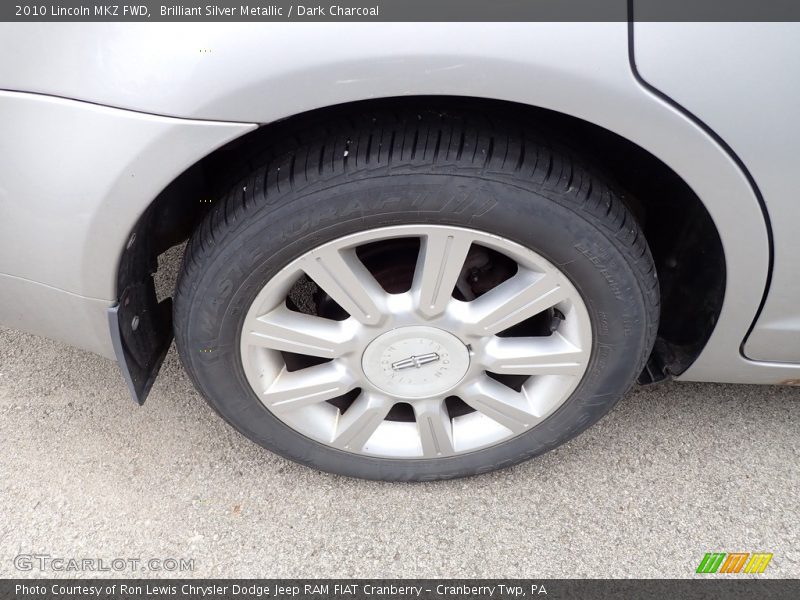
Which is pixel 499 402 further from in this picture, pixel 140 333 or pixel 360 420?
pixel 140 333

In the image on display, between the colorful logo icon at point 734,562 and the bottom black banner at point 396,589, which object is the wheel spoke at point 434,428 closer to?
the bottom black banner at point 396,589

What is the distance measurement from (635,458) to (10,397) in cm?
178

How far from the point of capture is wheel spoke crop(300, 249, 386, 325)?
1307mm

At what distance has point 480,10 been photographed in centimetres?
107

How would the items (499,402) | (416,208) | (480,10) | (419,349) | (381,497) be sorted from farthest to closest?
(381,497), (499,402), (419,349), (416,208), (480,10)

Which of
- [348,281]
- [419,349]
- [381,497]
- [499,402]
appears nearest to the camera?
[348,281]

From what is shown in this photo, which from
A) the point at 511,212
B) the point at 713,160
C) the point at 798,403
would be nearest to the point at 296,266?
the point at 511,212

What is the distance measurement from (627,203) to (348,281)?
0.66 m

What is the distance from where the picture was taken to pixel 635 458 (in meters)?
1.83

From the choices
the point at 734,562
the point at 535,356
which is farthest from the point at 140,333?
the point at 734,562

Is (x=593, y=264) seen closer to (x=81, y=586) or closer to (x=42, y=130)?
(x=42, y=130)

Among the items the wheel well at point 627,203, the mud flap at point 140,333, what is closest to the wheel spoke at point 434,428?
the wheel well at point 627,203

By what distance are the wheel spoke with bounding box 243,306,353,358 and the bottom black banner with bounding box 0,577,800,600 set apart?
1.83 feet

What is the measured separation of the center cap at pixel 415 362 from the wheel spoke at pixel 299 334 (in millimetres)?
67
